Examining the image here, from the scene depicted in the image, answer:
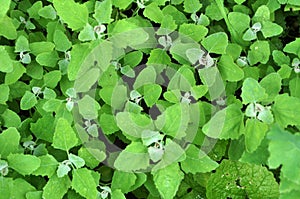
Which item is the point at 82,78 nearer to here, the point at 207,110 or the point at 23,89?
the point at 23,89

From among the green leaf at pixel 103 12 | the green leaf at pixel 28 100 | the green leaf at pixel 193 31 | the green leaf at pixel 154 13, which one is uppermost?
the green leaf at pixel 103 12

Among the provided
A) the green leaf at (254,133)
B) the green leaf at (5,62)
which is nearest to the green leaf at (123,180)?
the green leaf at (254,133)

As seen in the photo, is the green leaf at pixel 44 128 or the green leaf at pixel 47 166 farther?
the green leaf at pixel 44 128

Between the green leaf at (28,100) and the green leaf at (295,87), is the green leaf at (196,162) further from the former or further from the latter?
the green leaf at (28,100)

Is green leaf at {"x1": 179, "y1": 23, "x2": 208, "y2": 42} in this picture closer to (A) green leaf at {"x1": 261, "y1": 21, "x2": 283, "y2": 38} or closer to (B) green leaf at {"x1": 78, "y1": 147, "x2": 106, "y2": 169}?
(A) green leaf at {"x1": 261, "y1": 21, "x2": 283, "y2": 38}

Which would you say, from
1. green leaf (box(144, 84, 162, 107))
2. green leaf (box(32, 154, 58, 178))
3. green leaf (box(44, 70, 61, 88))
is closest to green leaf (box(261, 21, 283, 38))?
green leaf (box(144, 84, 162, 107))

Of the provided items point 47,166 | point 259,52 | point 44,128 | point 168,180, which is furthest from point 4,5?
point 259,52
